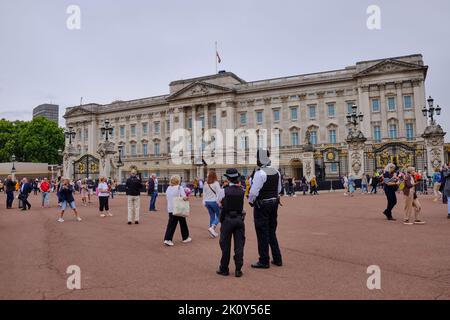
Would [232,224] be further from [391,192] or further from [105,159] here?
[105,159]

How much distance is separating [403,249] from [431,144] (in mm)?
21477

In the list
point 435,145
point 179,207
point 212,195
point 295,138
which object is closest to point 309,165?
point 435,145

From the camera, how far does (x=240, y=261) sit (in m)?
6.04

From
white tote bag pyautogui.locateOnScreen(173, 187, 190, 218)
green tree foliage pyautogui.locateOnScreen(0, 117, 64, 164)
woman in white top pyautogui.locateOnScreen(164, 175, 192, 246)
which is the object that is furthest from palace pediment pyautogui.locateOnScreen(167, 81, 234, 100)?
white tote bag pyautogui.locateOnScreen(173, 187, 190, 218)

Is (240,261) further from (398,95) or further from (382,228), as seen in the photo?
(398,95)

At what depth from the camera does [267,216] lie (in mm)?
6578

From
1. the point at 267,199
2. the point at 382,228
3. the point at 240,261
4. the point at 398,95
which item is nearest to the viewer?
the point at 240,261

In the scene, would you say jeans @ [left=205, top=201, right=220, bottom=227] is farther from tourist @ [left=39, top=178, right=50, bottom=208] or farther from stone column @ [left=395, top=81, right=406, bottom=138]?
stone column @ [left=395, top=81, right=406, bottom=138]

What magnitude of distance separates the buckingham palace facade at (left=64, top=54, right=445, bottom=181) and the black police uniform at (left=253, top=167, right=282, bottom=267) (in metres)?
31.9

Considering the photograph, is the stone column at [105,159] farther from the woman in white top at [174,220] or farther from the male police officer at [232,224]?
the male police officer at [232,224]

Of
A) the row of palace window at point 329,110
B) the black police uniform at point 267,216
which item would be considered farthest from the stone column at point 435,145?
the row of palace window at point 329,110

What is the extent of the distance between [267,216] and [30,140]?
77014mm
